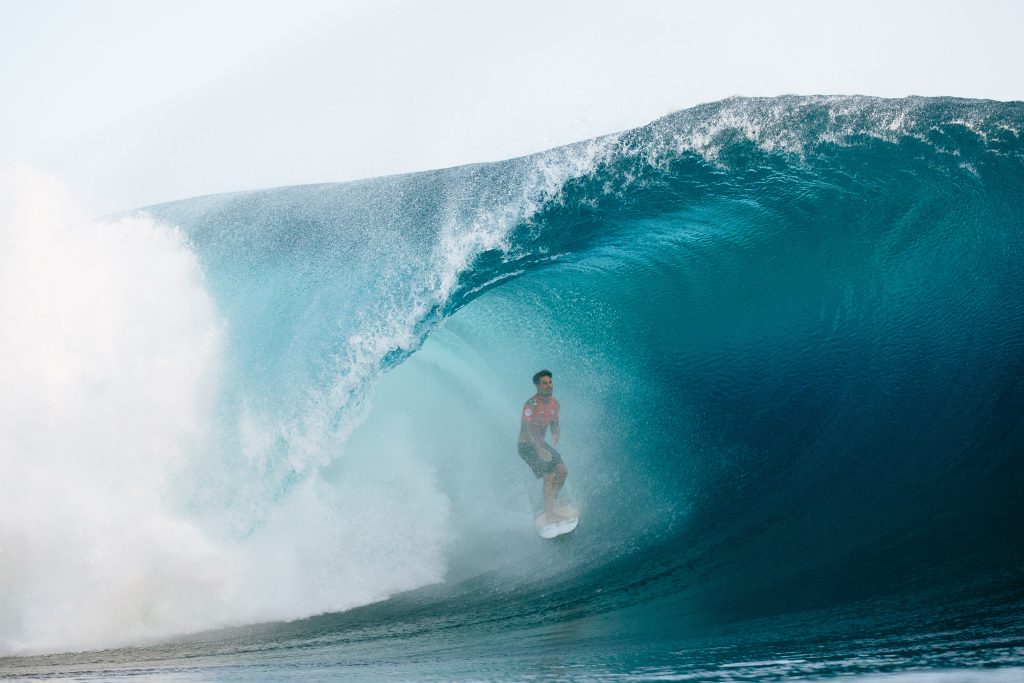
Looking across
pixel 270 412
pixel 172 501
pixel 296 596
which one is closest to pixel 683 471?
pixel 296 596

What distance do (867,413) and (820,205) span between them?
8.44 feet

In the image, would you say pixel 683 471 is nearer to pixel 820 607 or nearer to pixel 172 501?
pixel 820 607

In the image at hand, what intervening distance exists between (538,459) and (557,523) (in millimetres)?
555

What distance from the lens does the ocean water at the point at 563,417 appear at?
457 cm

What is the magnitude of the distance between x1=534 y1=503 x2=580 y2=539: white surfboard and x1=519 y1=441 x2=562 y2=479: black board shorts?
0.37m

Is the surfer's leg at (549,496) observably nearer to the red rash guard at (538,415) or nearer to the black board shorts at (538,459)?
the black board shorts at (538,459)

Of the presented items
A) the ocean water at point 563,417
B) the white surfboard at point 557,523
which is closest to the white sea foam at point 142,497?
the ocean water at point 563,417

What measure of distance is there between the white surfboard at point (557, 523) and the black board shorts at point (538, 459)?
37cm

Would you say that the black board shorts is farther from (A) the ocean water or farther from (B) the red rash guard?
(A) the ocean water

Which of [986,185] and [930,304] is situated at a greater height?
[986,185]

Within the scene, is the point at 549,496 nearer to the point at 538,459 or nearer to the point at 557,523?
the point at 557,523

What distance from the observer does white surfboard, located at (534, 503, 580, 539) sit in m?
5.60

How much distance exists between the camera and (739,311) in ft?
22.5

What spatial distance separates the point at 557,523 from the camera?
561 cm
